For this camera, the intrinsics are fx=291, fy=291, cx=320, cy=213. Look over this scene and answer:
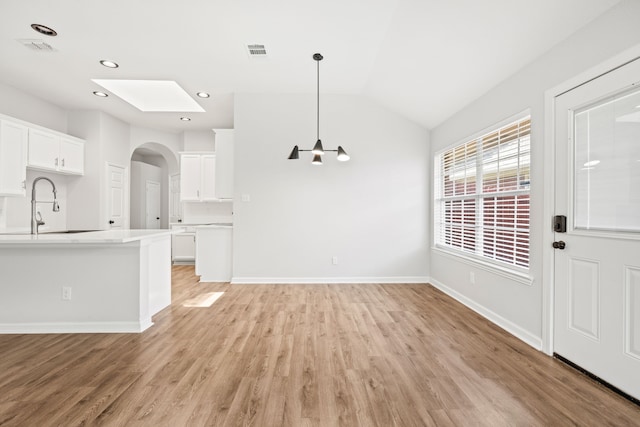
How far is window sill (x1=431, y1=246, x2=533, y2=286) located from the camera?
2.64m

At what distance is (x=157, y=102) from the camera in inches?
209

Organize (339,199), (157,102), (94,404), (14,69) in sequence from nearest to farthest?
(94,404)
(14,69)
(339,199)
(157,102)

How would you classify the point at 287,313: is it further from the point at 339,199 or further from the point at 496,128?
the point at 496,128

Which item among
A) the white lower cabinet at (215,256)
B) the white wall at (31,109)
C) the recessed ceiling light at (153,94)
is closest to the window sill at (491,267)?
the white lower cabinet at (215,256)

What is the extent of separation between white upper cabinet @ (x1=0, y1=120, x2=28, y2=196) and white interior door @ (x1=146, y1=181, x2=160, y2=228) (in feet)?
11.3

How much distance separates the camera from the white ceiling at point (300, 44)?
2.46 metres

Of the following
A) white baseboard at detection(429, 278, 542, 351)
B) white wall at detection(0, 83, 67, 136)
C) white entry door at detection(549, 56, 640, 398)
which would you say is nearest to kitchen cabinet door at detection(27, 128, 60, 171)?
white wall at detection(0, 83, 67, 136)

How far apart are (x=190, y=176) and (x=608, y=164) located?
6.24 metres

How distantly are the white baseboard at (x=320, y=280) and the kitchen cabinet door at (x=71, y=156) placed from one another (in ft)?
11.4

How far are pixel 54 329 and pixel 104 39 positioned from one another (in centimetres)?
303

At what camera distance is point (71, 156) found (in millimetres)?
5066

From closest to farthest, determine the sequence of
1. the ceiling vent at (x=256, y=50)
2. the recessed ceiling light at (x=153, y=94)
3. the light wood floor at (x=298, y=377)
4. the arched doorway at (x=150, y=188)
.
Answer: the light wood floor at (x=298, y=377) → the ceiling vent at (x=256, y=50) → the recessed ceiling light at (x=153, y=94) → the arched doorway at (x=150, y=188)

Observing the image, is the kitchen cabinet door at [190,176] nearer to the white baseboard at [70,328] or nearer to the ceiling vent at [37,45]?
the ceiling vent at [37,45]

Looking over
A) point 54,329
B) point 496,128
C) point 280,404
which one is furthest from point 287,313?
point 496,128
